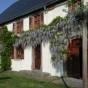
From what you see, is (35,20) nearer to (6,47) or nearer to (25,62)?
(25,62)

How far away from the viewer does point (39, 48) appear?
25.8 m

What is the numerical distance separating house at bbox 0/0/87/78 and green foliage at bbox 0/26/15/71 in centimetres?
46

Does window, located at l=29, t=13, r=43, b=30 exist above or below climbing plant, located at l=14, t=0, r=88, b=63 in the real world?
above

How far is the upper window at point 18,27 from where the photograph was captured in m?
29.1

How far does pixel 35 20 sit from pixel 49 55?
14.0 feet

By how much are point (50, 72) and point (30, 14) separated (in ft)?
19.9

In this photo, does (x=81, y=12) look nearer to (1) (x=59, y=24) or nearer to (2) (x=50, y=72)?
(1) (x=59, y=24)

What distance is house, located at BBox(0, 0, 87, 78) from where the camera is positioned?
2166 cm

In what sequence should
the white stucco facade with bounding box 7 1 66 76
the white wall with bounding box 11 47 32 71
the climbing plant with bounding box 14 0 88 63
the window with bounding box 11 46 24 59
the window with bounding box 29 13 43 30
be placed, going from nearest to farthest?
the climbing plant with bounding box 14 0 88 63
the white stucco facade with bounding box 7 1 66 76
the window with bounding box 29 13 43 30
the white wall with bounding box 11 47 32 71
the window with bounding box 11 46 24 59

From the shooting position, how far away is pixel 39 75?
22.9 meters

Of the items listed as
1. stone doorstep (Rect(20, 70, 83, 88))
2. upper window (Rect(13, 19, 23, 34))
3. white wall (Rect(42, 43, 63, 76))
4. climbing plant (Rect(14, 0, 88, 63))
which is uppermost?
upper window (Rect(13, 19, 23, 34))

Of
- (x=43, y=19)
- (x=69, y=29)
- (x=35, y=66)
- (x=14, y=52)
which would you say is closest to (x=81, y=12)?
(x=69, y=29)

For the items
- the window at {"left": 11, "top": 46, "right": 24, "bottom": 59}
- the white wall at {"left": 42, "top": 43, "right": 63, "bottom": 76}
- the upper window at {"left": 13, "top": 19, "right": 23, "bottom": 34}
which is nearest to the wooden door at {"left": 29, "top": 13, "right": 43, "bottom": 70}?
the white wall at {"left": 42, "top": 43, "right": 63, "bottom": 76}

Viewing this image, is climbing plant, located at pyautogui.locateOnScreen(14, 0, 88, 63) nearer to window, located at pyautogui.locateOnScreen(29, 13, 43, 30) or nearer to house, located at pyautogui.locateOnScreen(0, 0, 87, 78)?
house, located at pyautogui.locateOnScreen(0, 0, 87, 78)
